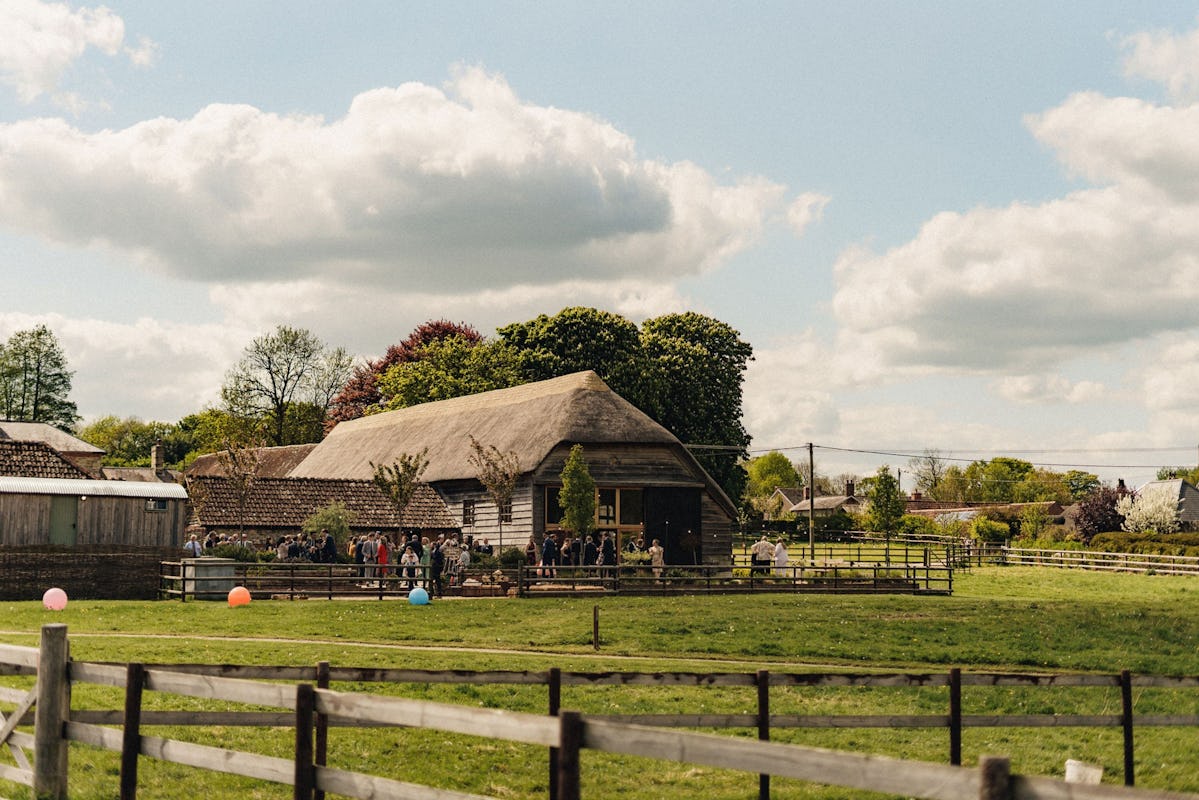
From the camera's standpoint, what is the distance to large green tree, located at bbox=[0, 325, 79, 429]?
337 feet

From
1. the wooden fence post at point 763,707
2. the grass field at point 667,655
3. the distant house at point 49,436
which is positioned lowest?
the grass field at point 667,655

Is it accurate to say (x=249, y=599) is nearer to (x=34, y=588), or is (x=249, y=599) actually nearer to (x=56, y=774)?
(x=34, y=588)

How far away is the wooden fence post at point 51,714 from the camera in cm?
894

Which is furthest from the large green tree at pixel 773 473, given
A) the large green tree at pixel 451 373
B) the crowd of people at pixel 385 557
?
the crowd of people at pixel 385 557

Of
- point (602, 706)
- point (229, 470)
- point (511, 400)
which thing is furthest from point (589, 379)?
point (602, 706)

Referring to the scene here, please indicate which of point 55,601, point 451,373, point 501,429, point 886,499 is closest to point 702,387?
point 886,499

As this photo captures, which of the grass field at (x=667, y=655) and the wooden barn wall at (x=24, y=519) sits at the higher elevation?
the wooden barn wall at (x=24, y=519)

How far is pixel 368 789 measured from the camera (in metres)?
7.05

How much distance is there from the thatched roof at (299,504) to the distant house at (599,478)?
139cm

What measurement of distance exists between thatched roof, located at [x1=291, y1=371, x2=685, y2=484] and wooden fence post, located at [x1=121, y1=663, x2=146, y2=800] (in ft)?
120

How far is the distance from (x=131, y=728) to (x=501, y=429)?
42.9 metres

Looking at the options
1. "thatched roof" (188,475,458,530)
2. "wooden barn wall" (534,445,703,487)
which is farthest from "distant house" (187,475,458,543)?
"wooden barn wall" (534,445,703,487)

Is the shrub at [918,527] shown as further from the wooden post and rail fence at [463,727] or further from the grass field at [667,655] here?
the wooden post and rail fence at [463,727]

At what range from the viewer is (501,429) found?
51.5 metres
